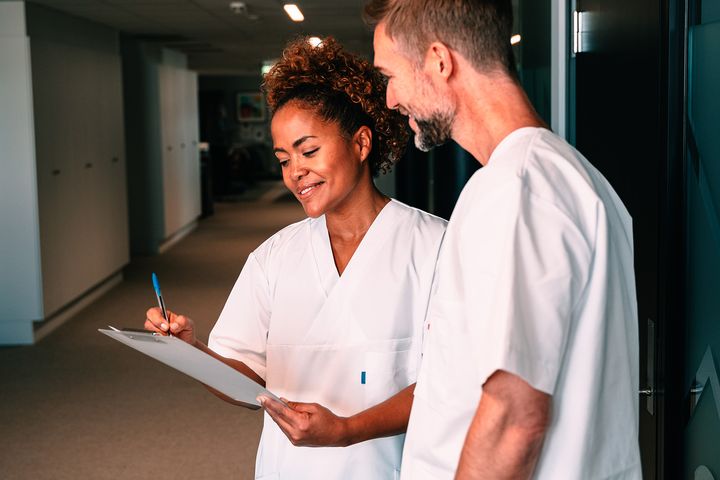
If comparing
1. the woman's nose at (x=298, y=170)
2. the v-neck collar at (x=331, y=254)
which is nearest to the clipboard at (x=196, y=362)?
the v-neck collar at (x=331, y=254)

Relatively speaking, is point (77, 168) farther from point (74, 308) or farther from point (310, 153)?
point (310, 153)

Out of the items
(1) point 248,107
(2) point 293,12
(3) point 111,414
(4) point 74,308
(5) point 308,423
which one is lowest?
(3) point 111,414

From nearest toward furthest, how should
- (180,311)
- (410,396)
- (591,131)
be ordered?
(410,396), (591,131), (180,311)

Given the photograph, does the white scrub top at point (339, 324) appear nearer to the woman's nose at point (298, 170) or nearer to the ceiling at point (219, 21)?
the woman's nose at point (298, 170)

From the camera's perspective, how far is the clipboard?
1.31 m

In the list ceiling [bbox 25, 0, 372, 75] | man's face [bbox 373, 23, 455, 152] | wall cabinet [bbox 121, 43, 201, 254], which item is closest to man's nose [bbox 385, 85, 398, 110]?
man's face [bbox 373, 23, 455, 152]

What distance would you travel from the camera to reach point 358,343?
1.52 metres

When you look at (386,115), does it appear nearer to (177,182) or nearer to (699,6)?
(699,6)

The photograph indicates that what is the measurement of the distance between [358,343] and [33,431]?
3236mm

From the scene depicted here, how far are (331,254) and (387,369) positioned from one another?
23cm

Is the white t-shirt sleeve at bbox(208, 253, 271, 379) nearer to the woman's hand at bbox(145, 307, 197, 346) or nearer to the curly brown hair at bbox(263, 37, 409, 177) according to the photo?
the woman's hand at bbox(145, 307, 197, 346)

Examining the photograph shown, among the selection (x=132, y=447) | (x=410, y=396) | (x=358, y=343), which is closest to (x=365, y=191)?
(x=358, y=343)

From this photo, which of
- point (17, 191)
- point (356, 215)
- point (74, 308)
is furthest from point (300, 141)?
point (74, 308)

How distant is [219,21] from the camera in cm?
776
